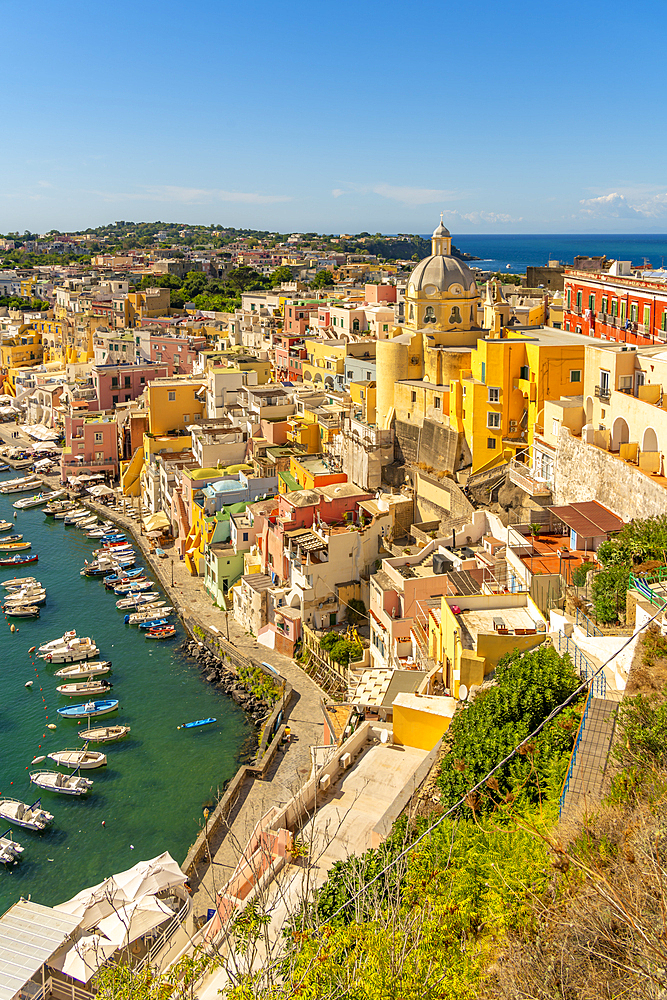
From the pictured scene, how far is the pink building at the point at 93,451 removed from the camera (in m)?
30.4

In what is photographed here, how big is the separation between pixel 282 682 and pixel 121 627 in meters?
5.42

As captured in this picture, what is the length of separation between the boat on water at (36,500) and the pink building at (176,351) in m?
7.70

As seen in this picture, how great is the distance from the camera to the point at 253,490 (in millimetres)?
20922

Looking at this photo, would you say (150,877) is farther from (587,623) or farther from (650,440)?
(650,440)

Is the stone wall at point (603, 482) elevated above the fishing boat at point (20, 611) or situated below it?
above

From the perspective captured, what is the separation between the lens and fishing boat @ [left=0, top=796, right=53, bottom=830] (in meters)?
12.2

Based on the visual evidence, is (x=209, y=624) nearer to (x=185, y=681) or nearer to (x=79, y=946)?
(x=185, y=681)

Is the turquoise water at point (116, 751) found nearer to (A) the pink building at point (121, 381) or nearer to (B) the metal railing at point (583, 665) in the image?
(B) the metal railing at point (583, 665)

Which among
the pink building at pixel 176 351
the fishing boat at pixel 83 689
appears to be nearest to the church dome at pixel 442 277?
the fishing boat at pixel 83 689

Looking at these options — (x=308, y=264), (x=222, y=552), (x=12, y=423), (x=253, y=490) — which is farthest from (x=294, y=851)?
(x=308, y=264)

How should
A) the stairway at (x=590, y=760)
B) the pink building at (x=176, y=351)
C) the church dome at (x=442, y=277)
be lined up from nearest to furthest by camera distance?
the stairway at (x=590, y=760)
the church dome at (x=442, y=277)
the pink building at (x=176, y=351)

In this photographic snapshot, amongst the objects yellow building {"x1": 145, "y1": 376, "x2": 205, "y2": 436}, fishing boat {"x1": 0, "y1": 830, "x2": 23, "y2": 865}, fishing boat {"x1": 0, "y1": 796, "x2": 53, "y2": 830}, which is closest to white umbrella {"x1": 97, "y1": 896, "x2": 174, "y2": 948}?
fishing boat {"x1": 0, "y1": 830, "x2": 23, "y2": 865}

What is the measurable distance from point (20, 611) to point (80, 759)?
686cm

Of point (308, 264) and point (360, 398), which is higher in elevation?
point (308, 264)
